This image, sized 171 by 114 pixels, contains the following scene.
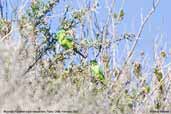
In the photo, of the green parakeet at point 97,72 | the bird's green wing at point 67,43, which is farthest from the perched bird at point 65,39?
the green parakeet at point 97,72

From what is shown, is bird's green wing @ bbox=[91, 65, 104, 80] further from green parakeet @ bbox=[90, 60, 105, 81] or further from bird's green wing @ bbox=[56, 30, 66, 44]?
bird's green wing @ bbox=[56, 30, 66, 44]

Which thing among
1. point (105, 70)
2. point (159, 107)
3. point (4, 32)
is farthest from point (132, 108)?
point (4, 32)

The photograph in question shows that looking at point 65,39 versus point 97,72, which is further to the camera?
point 65,39

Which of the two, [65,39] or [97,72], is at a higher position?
[65,39]

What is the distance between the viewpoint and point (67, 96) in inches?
107

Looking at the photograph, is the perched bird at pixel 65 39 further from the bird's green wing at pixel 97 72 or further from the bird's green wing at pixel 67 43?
the bird's green wing at pixel 97 72

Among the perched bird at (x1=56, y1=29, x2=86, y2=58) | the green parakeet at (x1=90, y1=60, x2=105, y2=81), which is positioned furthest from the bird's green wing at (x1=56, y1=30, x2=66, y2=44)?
the green parakeet at (x1=90, y1=60, x2=105, y2=81)

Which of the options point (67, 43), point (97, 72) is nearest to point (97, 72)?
point (97, 72)

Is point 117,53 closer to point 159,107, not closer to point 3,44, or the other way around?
point 159,107

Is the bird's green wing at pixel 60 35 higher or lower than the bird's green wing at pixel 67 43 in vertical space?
higher

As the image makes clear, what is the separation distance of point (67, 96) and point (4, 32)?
124 cm

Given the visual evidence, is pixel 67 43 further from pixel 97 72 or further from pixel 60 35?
pixel 97 72

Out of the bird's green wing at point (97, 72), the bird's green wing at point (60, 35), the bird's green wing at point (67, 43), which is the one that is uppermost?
the bird's green wing at point (60, 35)

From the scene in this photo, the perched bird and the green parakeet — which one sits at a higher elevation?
the perched bird
